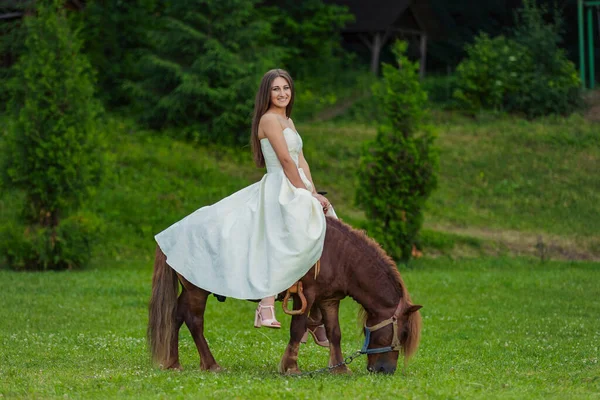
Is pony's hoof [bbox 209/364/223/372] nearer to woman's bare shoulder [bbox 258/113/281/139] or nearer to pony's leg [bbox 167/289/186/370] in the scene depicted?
pony's leg [bbox 167/289/186/370]

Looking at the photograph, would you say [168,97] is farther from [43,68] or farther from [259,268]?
[259,268]

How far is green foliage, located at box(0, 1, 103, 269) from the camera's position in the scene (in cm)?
1619

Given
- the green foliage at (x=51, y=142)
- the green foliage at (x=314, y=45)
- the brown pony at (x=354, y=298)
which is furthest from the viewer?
the green foliage at (x=314, y=45)

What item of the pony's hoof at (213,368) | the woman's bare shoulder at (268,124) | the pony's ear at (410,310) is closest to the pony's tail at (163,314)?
the pony's hoof at (213,368)

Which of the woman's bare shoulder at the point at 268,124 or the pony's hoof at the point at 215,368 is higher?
the woman's bare shoulder at the point at 268,124

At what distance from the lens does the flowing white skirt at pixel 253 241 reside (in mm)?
6922

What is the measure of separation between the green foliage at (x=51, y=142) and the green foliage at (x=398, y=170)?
514cm

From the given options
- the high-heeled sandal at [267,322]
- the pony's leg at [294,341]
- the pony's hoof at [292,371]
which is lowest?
the pony's hoof at [292,371]

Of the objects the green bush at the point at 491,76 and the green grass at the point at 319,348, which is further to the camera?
the green bush at the point at 491,76

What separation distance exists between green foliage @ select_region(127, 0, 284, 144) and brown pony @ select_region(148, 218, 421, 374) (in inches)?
602

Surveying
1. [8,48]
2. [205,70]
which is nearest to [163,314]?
[205,70]

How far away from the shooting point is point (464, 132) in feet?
82.7

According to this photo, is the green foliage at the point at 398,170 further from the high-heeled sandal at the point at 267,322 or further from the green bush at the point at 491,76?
the high-heeled sandal at the point at 267,322

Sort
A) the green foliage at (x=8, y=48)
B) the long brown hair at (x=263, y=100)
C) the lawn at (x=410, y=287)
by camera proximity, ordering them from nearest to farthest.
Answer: the lawn at (x=410, y=287)
the long brown hair at (x=263, y=100)
the green foliage at (x=8, y=48)
